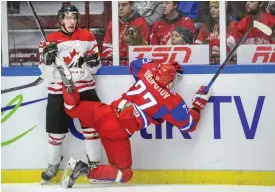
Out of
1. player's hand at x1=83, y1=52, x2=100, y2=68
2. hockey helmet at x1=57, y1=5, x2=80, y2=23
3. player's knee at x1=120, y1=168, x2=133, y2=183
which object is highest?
hockey helmet at x1=57, y1=5, x2=80, y2=23

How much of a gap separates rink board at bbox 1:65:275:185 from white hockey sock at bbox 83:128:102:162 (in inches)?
4.7

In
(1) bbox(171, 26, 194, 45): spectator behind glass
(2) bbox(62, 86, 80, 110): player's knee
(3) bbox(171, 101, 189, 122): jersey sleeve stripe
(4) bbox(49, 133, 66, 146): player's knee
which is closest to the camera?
(3) bbox(171, 101, 189, 122): jersey sleeve stripe

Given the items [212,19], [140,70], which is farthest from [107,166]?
[212,19]

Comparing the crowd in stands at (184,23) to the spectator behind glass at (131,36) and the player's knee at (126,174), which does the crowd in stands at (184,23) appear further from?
the player's knee at (126,174)

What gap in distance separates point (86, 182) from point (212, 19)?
1270mm

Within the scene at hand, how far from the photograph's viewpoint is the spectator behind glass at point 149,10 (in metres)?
3.37

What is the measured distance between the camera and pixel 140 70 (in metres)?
3.11

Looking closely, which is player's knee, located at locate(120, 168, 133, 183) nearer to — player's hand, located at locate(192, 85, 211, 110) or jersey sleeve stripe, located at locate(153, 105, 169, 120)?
jersey sleeve stripe, located at locate(153, 105, 169, 120)

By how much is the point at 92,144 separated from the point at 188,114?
2.00 feet

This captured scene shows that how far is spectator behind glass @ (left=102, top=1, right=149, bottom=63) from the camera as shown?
11.0 feet

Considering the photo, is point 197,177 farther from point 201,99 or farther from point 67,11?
point 67,11

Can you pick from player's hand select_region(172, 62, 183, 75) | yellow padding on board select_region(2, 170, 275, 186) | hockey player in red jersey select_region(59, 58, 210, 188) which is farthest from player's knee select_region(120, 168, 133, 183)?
player's hand select_region(172, 62, 183, 75)

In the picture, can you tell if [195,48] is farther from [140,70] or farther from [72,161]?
Result: [72,161]

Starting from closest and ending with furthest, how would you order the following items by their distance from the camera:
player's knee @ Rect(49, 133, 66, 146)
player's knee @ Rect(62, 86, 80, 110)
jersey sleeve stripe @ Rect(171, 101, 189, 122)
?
jersey sleeve stripe @ Rect(171, 101, 189, 122) → player's knee @ Rect(62, 86, 80, 110) → player's knee @ Rect(49, 133, 66, 146)
